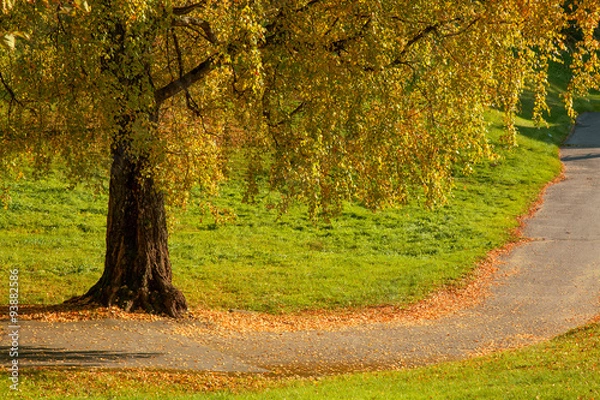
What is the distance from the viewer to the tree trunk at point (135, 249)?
16719 millimetres

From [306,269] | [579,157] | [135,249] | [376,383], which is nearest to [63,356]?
[135,249]

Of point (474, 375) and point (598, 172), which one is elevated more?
point (598, 172)

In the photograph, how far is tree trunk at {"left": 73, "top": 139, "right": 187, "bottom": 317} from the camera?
16719mm

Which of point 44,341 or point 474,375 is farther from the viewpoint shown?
point 44,341

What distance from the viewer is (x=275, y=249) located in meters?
25.5

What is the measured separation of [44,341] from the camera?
1470 centimetres

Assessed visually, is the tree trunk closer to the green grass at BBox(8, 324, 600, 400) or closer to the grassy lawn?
the grassy lawn

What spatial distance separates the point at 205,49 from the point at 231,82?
249 cm

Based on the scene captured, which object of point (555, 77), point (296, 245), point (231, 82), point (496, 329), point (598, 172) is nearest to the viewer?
point (231, 82)

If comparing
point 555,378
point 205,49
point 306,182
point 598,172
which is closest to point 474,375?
point 555,378

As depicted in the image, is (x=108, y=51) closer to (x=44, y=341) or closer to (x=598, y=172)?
(x=44, y=341)

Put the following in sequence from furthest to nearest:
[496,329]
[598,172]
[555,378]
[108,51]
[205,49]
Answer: [598,172]
[496,329]
[205,49]
[108,51]
[555,378]

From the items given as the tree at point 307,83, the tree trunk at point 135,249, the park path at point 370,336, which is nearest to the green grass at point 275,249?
the tree trunk at point 135,249

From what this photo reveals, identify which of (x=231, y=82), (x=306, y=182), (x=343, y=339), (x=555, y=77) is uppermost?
(x=555, y=77)
